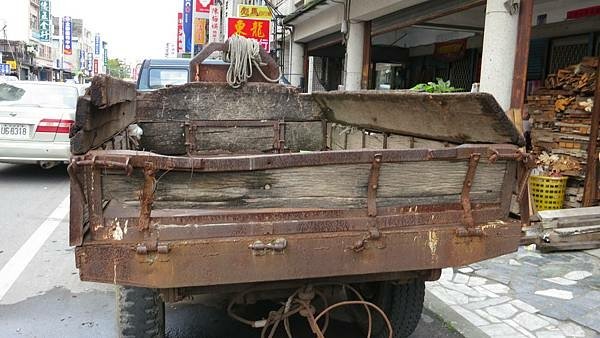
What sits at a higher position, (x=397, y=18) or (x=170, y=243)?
(x=397, y=18)

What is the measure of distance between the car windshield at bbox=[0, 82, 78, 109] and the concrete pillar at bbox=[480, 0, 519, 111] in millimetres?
6631

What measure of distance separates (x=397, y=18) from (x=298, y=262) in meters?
8.80

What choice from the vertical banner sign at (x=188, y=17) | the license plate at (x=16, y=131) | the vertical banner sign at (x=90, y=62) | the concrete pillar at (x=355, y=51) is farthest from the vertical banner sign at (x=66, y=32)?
the license plate at (x=16, y=131)

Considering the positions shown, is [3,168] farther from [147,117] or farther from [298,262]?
[298,262]

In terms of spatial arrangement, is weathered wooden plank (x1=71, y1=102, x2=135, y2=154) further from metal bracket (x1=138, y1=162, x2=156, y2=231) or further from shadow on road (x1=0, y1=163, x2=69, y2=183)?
shadow on road (x1=0, y1=163, x2=69, y2=183)

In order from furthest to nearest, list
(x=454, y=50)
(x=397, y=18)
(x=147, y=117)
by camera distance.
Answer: (x=454, y=50), (x=397, y=18), (x=147, y=117)

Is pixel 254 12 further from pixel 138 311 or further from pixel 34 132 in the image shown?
pixel 138 311

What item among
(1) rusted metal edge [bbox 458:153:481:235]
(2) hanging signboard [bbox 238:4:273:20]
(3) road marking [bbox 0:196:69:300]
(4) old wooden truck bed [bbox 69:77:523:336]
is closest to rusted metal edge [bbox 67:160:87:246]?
(4) old wooden truck bed [bbox 69:77:523:336]

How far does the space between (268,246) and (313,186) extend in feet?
1.15

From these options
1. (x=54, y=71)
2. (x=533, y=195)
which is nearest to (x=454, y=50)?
(x=533, y=195)

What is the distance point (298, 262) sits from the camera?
96.3 inches

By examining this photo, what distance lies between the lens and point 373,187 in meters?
2.53

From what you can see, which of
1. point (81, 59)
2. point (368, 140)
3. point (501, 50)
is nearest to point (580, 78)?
point (501, 50)

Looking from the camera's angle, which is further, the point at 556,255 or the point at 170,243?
the point at 556,255
